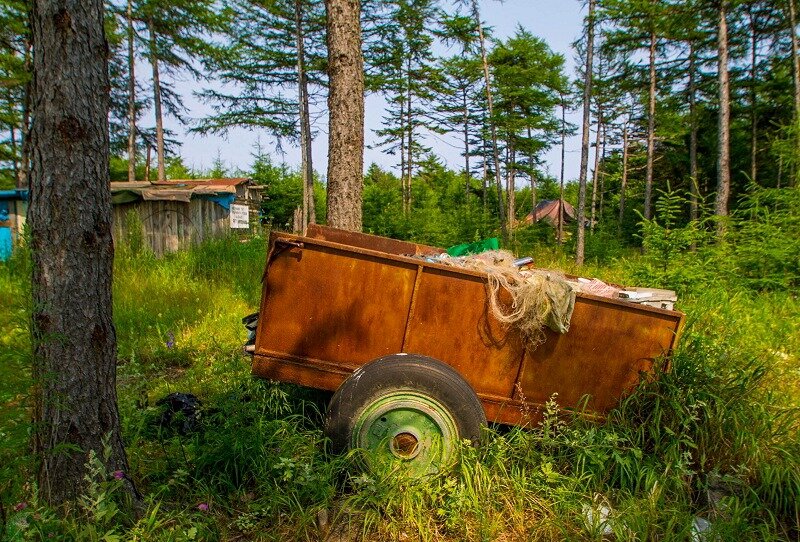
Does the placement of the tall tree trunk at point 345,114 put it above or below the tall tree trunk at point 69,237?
above

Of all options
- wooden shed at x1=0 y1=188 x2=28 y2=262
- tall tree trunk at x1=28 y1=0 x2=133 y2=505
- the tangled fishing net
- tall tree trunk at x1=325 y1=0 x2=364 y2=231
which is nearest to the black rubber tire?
the tangled fishing net

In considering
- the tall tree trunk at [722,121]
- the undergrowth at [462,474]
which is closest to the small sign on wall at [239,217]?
the undergrowth at [462,474]

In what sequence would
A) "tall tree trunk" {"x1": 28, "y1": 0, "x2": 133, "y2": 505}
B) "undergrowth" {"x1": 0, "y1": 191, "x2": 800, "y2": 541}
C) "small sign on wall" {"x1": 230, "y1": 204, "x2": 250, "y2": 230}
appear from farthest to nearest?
"small sign on wall" {"x1": 230, "y1": 204, "x2": 250, "y2": 230} < "undergrowth" {"x1": 0, "y1": 191, "x2": 800, "y2": 541} < "tall tree trunk" {"x1": 28, "y1": 0, "x2": 133, "y2": 505}

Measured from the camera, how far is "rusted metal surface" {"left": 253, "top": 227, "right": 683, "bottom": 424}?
→ 10.7 feet

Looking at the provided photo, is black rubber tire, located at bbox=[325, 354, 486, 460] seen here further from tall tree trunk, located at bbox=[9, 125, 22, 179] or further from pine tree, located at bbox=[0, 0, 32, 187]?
tall tree trunk, located at bbox=[9, 125, 22, 179]

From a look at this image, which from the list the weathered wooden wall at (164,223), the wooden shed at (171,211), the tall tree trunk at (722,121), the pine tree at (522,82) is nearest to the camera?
the wooden shed at (171,211)

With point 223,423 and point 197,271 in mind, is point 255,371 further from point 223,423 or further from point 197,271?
point 197,271

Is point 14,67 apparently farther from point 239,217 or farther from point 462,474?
point 462,474

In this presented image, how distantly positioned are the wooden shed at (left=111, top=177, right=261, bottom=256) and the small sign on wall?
401mm

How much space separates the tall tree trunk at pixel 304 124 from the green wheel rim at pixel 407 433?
18.2m

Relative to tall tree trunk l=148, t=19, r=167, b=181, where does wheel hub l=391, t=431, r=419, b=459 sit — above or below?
below

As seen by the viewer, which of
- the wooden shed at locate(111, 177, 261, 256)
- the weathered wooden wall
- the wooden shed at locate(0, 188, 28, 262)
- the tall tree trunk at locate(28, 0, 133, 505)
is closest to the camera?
the tall tree trunk at locate(28, 0, 133, 505)

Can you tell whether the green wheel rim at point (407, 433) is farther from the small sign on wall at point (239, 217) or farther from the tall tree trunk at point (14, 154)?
the tall tree trunk at point (14, 154)

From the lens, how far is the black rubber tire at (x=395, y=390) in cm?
303
